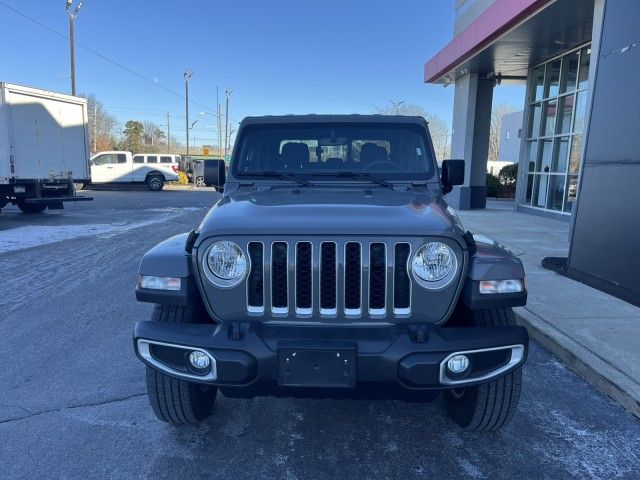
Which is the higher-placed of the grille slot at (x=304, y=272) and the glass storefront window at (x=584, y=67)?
the glass storefront window at (x=584, y=67)

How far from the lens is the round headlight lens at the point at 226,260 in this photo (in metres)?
2.46

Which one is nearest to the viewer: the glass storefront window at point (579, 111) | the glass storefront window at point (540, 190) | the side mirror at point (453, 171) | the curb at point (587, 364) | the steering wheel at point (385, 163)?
the curb at point (587, 364)

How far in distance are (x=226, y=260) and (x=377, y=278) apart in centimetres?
75

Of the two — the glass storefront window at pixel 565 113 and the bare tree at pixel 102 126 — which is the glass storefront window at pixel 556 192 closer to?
the glass storefront window at pixel 565 113

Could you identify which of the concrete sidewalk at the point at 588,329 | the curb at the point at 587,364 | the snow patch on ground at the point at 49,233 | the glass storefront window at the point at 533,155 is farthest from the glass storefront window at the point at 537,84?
the curb at the point at 587,364

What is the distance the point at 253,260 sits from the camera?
2475 millimetres

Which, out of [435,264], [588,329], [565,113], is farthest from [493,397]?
[565,113]

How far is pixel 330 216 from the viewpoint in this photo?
256 centimetres

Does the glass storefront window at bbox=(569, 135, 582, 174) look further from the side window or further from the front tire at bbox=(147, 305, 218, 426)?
the side window

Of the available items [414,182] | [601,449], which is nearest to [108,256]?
[414,182]

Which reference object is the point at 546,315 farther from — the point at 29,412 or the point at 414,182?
the point at 29,412

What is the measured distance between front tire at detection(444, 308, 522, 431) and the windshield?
1369 mm

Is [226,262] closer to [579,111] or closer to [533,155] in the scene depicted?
[579,111]

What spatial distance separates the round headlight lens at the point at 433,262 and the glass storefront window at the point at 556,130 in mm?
11855
